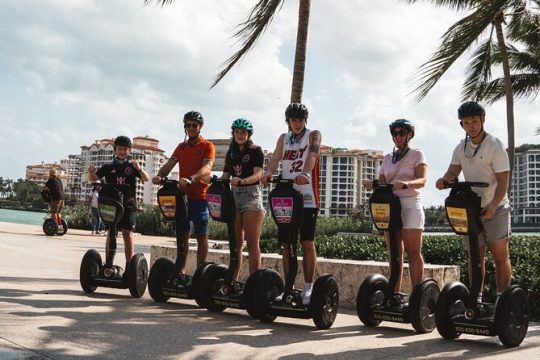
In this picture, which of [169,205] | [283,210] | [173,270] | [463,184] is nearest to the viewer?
[463,184]

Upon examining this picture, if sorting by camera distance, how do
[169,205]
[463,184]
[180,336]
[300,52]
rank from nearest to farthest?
[180,336], [463,184], [169,205], [300,52]

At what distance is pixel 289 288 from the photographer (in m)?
5.50

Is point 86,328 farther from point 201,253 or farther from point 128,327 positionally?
point 201,253

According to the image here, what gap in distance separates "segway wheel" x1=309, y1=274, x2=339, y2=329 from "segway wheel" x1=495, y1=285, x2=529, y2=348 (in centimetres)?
140

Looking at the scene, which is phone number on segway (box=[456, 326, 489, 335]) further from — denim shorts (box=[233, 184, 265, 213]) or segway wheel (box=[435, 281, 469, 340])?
denim shorts (box=[233, 184, 265, 213])

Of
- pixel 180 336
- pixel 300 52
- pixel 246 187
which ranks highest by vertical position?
pixel 300 52

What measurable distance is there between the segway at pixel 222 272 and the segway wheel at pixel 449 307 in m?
1.73

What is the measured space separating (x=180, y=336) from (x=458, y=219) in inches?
95.0

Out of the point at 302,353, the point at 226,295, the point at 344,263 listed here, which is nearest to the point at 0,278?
the point at 226,295

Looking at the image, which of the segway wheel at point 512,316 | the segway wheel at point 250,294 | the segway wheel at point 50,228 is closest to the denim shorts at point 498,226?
the segway wheel at point 512,316

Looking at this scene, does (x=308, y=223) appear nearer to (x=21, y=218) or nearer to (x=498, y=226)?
(x=498, y=226)

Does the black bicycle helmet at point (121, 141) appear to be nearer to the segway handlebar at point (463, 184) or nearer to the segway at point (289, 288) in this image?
the segway at point (289, 288)

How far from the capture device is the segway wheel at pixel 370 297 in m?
5.57

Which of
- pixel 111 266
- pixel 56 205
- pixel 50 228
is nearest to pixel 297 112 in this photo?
pixel 111 266
